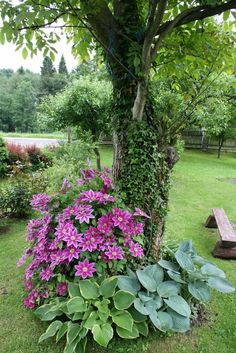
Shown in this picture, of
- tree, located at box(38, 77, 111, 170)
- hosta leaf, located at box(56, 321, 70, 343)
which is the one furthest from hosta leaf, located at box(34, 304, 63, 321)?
tree, located at box(38, 77, 111, 170)

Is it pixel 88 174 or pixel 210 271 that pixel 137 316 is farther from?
pixel 88 174

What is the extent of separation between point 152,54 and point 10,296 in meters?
2.50

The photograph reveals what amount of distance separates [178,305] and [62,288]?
0.89 meters

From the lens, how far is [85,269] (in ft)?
6.63

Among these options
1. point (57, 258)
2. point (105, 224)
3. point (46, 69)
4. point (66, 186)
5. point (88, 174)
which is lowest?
point (57, 258)

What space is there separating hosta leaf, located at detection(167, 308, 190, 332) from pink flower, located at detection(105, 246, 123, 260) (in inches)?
22.1

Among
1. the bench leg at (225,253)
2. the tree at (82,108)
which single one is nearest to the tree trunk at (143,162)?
the bench leg at (225,253)

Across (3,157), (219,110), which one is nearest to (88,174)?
(3,157)

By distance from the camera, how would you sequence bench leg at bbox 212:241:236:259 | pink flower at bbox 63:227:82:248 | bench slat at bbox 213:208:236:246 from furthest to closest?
bench leg at bbox 212:241:236:259
bench slat at bbox 213:208:236:246
pink flower at bbox 63:227:82:248

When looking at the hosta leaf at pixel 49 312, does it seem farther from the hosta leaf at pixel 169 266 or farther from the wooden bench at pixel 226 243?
the wooden bench at pixel 226 243

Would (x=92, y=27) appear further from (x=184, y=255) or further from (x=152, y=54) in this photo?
(x=184, y=255)

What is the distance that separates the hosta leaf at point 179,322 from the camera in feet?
6.39

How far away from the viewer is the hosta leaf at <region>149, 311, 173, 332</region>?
1881 mm

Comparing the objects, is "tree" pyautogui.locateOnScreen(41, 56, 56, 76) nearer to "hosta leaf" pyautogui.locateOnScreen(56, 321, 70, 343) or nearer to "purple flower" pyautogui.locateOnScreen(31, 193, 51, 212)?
"purple flower" pyautogui.locateOnScreen(31, 193, 51, 212)
